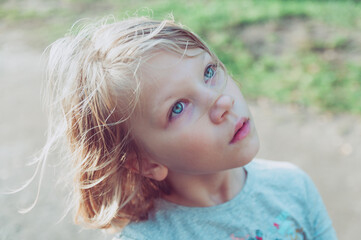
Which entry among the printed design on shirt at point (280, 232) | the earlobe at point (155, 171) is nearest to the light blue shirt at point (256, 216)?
the printed design on shirt at point (280, 232)

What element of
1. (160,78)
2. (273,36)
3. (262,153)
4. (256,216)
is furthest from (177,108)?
(273,36)

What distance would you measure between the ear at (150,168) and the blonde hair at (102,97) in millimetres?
19

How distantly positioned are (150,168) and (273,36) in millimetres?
3536

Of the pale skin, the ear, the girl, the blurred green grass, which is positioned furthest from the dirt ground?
the pale skin

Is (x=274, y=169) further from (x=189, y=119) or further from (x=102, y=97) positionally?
(x=102, y=97)

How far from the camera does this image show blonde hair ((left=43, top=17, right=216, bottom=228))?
1.37 meters

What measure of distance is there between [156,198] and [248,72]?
2673mm

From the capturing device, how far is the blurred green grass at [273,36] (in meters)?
3.75

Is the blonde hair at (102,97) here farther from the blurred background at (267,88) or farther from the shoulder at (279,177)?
the shoulder at (279,177)

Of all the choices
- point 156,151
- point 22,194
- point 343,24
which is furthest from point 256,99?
point 156,151

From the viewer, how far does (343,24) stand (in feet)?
15.7

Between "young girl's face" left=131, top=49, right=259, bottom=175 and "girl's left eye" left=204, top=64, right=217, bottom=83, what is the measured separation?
17 millimetres

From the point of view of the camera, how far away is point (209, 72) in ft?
4.83

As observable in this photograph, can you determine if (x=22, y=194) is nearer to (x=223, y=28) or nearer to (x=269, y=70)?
(x=269, y=70)
